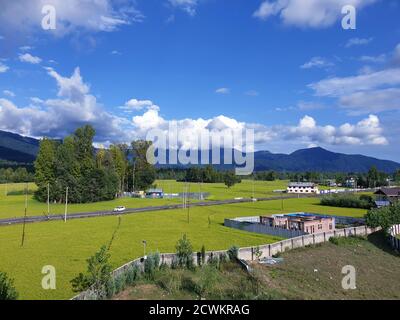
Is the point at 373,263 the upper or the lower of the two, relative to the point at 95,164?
lower

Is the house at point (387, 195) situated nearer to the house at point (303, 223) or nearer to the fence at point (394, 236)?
the fence at point (394, 236)

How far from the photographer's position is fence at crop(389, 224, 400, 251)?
37.1m

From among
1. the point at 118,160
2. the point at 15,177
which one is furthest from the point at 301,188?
the point at 15,177

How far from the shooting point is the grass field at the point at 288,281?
71.1 feet

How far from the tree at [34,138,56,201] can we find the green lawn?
99.4 ft

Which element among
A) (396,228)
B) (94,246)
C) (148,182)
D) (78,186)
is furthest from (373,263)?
(148,182)

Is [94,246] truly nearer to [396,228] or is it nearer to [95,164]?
[396,228]

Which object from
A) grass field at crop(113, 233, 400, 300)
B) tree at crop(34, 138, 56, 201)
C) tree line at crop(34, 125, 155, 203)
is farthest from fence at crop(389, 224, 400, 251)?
tree at crop(34, 138, 56, 201)

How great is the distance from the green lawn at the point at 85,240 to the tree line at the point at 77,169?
2534 cm

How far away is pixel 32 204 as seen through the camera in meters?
74.3

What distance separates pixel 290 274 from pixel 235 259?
4.36m

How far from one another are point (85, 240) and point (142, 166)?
213 feet

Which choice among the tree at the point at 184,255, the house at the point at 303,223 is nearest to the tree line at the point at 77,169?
the house at the point at 303,223

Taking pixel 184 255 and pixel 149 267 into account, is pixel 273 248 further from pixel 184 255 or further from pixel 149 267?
pixel 149 267
